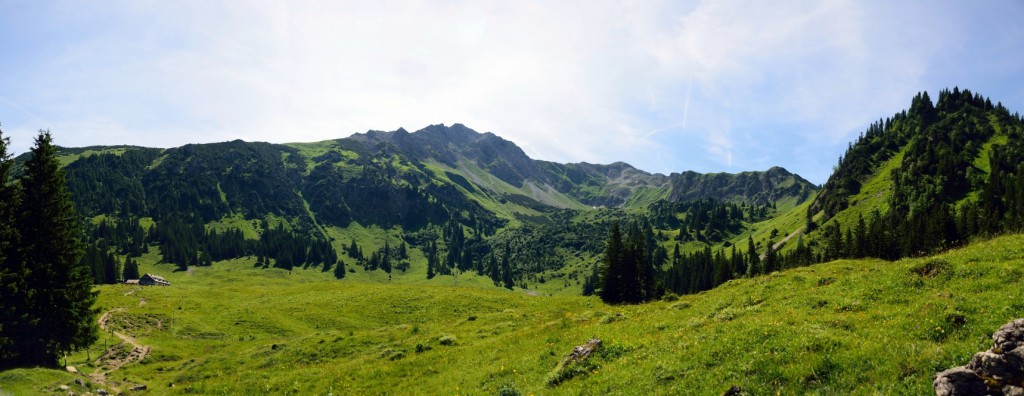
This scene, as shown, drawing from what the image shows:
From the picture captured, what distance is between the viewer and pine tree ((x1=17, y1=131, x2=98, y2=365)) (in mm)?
35906

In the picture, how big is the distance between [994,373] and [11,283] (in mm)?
51691

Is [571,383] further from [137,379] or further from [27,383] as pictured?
[137,379]

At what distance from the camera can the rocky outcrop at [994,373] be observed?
30.9 feet

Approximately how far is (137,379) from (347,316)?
99.4 ft

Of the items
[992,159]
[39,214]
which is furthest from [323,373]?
[992,159]

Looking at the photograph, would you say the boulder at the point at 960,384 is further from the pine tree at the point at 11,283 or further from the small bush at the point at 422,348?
the pine tree at the point at 11,283

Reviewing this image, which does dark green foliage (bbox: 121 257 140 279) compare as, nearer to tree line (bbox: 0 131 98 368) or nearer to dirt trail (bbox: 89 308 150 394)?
dirt trail (bbox: 89 308 150 394)

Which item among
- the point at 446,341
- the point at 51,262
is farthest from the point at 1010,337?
the point at 51,262

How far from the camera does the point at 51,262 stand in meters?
37.0

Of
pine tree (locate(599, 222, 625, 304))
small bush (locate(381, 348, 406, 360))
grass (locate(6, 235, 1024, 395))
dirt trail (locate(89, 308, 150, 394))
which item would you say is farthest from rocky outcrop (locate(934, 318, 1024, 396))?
pine tree (locate(599, 222, 625, 304))

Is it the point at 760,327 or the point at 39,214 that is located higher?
the point at 39,214

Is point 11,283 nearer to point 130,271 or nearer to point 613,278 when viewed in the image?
point 613,278

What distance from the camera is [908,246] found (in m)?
107

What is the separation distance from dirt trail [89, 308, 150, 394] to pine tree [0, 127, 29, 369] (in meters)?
6.50
